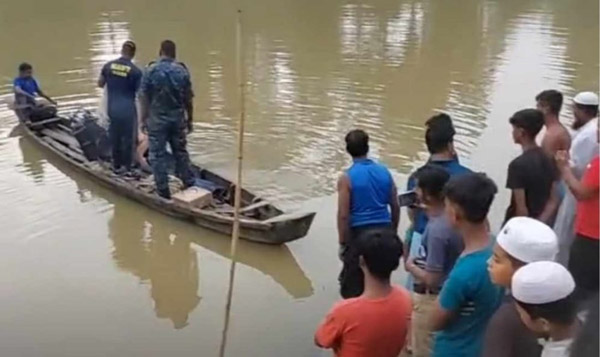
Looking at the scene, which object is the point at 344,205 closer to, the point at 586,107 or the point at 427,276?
the point at 427,276

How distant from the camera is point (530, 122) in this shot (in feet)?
19.2

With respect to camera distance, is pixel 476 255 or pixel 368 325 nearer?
pixel 476 255

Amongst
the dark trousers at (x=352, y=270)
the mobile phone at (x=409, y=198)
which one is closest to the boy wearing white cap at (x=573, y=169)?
the mobile phone at (x=409, y=198)

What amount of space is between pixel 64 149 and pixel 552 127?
6.98m

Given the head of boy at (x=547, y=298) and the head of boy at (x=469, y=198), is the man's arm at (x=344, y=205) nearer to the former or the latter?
the head of boy at (x=469, y=198)

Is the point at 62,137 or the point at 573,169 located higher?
the point at 573,169

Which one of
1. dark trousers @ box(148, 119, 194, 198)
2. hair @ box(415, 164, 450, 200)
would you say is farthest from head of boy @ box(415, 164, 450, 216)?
dark trousers @ box(148, 119, 194, 198)

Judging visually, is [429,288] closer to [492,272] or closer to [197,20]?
[492,272]

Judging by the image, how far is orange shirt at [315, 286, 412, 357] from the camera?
430 centimetres

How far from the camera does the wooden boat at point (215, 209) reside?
850 cm

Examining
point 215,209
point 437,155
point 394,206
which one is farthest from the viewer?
point 215,209

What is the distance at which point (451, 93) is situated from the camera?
591 inches

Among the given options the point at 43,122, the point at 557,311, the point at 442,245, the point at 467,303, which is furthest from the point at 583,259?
the point at 43,122

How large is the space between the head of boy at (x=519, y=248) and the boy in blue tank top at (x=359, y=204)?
2322 mm
